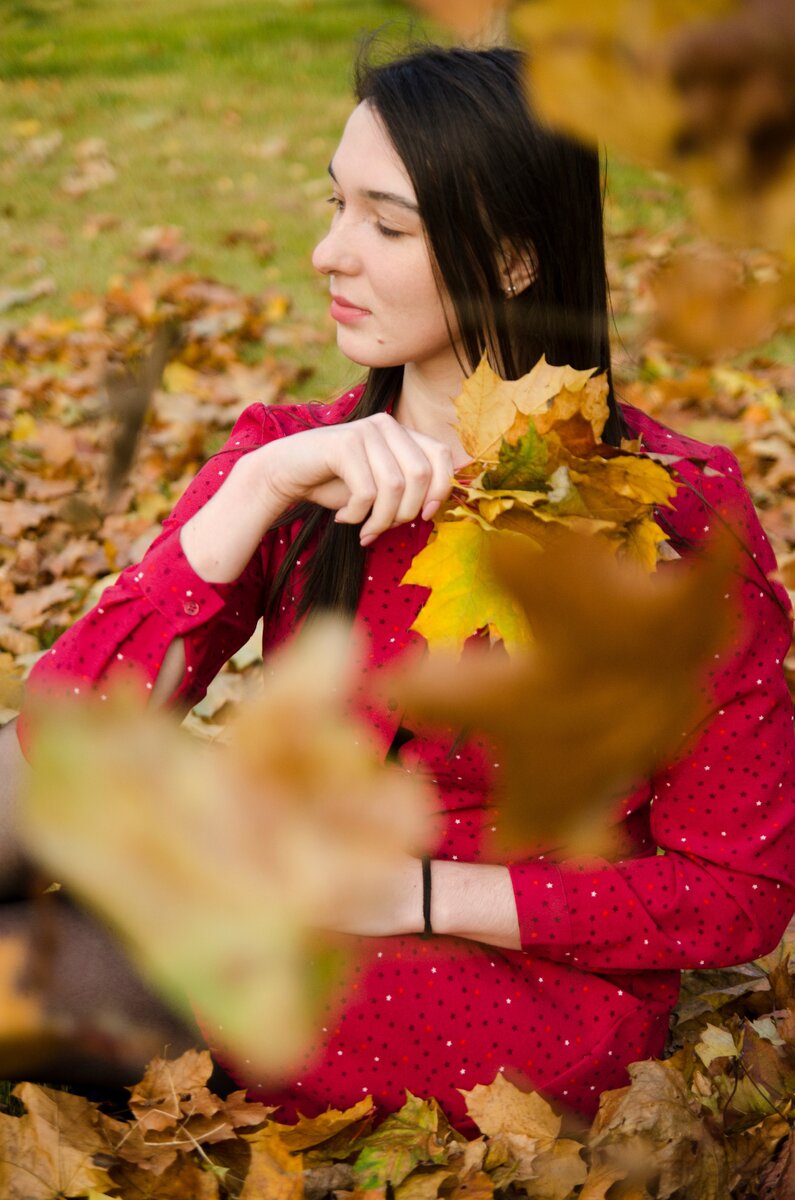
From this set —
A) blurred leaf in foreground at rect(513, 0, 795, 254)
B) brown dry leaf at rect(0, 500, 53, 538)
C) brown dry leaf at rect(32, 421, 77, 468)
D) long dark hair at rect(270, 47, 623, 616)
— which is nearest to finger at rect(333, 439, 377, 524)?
long dark hair at rect(270, 47, 623, 616)

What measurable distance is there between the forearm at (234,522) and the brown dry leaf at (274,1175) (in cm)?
57

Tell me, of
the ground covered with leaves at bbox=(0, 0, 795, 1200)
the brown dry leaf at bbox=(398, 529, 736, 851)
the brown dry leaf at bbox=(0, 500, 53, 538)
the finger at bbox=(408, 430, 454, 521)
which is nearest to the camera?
the brown dry leaf at bbox=(398, 529, 736, 851)

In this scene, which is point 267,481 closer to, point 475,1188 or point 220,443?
point 475,1188

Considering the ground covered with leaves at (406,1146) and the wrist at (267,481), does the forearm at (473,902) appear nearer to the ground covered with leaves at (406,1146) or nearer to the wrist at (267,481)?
the ground covered with leaves at (406,1146)

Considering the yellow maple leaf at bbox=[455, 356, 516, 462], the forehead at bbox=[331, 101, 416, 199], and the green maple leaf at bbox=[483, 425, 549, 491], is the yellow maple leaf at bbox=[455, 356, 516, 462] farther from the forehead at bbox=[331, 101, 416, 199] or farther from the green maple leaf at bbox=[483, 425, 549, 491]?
the forehead at bbox=[331, 101, 416, 199]

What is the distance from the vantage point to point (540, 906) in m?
1.26

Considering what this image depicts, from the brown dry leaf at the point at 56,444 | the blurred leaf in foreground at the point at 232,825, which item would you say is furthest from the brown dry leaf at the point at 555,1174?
the brown dry leaf at the point at 56,444

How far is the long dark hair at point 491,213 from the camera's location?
3.89 feet

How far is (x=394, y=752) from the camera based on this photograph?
52.4 inches

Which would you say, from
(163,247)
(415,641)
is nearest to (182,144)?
(163,247)

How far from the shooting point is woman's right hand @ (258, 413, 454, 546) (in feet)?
2.78

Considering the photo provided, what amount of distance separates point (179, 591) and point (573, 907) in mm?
514

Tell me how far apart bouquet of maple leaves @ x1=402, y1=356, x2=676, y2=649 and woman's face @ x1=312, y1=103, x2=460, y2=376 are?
1.45ft

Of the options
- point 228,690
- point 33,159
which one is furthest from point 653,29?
point 33,159
